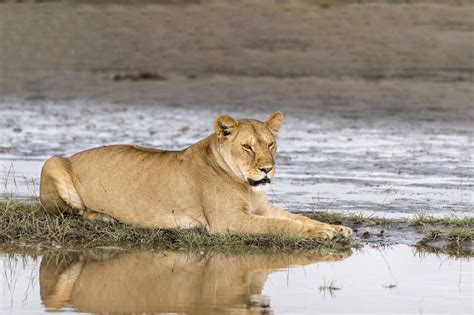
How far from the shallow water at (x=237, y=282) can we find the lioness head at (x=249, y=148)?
0.61 m

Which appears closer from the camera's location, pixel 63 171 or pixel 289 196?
pixel 63 171

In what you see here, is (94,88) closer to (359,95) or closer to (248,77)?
(248,77)

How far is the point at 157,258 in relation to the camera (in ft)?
27.6

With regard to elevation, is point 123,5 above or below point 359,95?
above

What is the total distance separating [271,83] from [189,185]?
12.8 meters

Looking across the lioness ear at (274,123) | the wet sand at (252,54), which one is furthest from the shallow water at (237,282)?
the wet sand at (252,54)

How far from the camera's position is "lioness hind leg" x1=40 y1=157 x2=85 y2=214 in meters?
9.37

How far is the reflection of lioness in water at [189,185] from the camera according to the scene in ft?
28.9

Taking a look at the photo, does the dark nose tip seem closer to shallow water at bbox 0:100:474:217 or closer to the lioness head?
the lioness head

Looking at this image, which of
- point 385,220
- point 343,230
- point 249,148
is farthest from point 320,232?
point 385,220

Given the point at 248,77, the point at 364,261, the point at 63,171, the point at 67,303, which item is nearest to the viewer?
the point at 67,303

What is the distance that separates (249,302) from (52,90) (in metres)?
15.9

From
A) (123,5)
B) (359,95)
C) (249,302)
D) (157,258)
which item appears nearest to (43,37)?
(123,5)

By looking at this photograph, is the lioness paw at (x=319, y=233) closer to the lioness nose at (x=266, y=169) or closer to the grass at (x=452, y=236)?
the lioness nose at (x=266, y=169)
